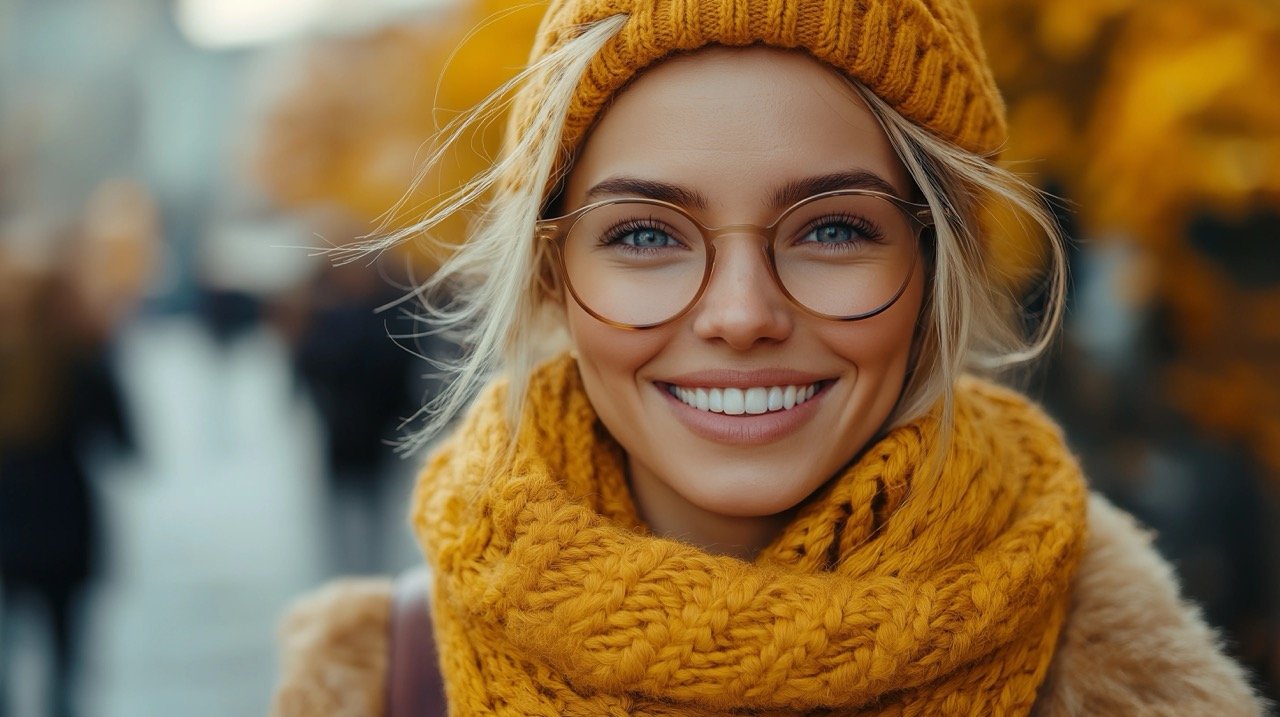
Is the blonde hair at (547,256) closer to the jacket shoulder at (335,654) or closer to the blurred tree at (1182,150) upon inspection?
the jacket shoulder at (335,654)

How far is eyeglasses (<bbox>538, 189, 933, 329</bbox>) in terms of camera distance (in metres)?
1.56

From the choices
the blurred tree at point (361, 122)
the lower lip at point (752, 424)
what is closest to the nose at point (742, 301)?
the lower lip at point (752, 424)

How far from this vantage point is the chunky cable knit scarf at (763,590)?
1.52m

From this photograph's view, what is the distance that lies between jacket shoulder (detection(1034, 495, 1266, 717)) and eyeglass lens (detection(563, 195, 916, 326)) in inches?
25.4

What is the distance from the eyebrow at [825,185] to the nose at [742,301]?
0.08 meters

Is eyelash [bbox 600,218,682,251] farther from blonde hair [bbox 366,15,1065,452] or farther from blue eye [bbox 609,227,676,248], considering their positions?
blonde hair [bbox 366,15,1065,452]

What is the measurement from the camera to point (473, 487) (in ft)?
5.77

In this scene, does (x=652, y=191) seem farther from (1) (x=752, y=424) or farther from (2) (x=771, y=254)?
(1) (x=752, y=424)

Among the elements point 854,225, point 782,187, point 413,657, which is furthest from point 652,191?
point 413,657

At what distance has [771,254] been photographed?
1555mm

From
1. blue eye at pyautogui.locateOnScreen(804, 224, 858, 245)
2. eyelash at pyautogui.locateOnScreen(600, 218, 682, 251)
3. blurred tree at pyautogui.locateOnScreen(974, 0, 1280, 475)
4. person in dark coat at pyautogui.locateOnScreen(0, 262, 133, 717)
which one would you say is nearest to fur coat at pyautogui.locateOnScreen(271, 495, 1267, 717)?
blue eye at pyautogui.locateOnScreen(804, 224, 858, 245)

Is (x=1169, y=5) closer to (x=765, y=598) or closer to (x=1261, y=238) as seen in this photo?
(x=1261, y=238)

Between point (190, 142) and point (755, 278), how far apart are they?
26.2 meters

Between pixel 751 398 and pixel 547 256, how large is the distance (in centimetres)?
48
